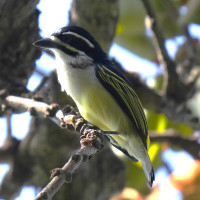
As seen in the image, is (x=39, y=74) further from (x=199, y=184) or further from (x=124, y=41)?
(x=199, y=184)

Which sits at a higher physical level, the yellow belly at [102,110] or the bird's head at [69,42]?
the bird's head at [69,42]

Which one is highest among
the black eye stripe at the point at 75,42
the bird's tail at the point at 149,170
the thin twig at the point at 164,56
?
the black eye stripe at the point at 75,42

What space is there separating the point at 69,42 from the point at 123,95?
664 millimetres

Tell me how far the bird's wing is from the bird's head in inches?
8.0

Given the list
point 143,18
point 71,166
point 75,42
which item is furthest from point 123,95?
point 143,18

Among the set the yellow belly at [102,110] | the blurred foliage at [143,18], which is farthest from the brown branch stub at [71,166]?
the blurred foliage at [143,18]

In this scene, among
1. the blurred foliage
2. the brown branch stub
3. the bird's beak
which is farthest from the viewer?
the blurred foliage

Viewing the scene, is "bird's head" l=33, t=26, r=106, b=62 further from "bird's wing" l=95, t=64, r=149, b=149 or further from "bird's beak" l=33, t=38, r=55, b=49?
"bird's wing" l=95, t=64, r=149, b=149

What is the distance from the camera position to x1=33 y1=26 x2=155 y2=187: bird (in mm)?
3441

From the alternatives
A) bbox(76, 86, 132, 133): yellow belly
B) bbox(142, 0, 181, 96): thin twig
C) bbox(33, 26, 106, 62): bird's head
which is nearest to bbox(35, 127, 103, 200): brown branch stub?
bbox(76, 86, 132, 133): yellow belly

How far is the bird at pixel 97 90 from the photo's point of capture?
3441 mm

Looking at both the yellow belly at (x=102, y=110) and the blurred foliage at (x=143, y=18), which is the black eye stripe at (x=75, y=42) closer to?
the yellow belly at (x=102, y=110)

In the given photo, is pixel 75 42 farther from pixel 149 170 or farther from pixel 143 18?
pixel 143 18

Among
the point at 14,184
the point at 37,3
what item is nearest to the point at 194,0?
the point at 37,3
